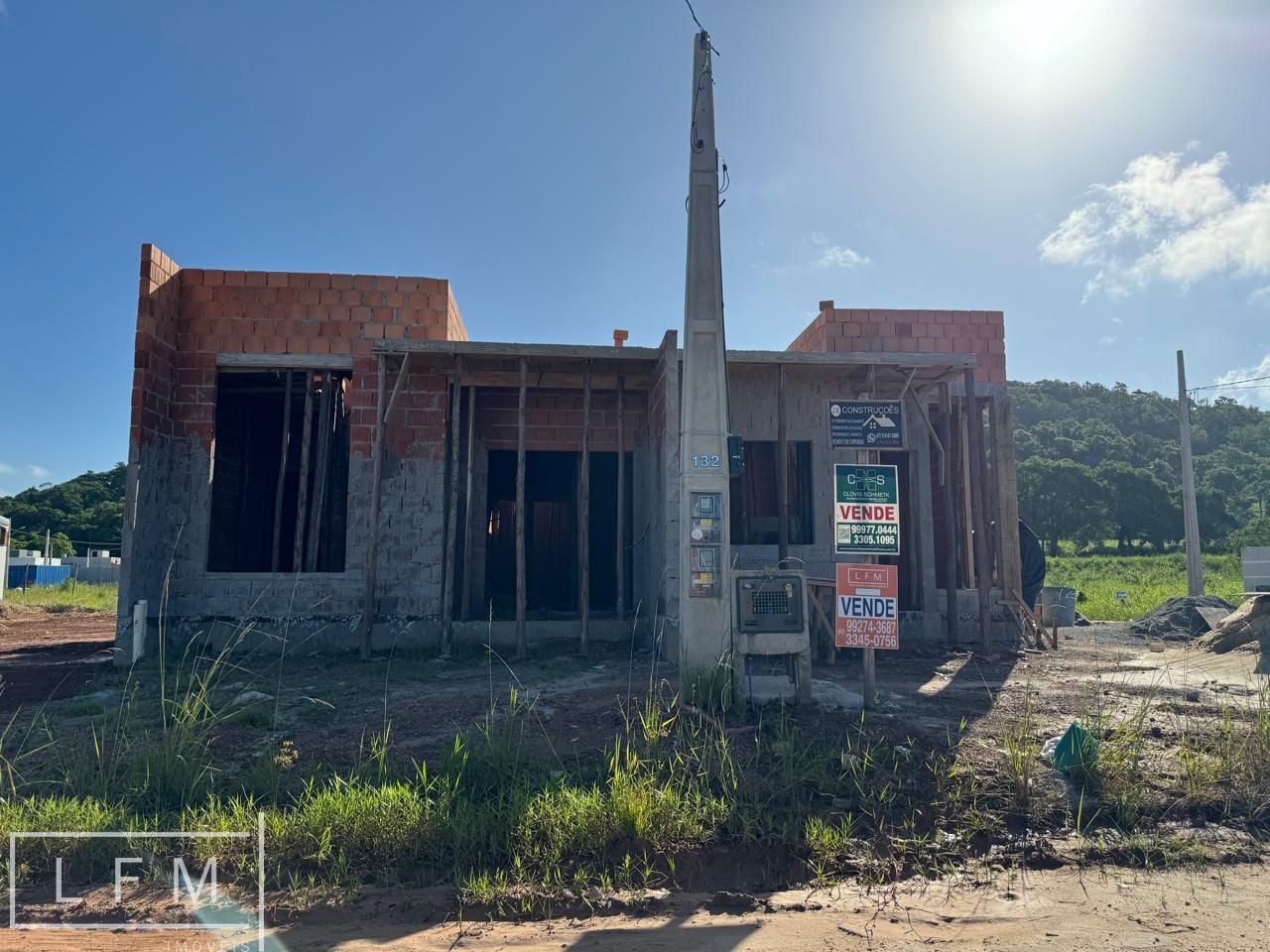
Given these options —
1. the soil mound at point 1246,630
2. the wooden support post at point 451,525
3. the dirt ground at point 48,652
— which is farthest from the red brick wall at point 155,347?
the soil mound at point 1246,630

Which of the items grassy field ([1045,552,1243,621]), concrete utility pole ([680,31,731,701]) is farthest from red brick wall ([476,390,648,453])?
grassy field ([1045,552,1243,621])

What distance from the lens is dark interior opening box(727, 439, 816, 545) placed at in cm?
1116

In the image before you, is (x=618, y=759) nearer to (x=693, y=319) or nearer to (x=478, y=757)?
(x=478, y=757)

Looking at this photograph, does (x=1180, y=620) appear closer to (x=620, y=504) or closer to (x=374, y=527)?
(x=620, y=504)

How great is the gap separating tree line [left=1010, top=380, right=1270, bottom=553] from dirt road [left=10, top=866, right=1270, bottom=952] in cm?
4357

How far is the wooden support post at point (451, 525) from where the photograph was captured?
10148 mm

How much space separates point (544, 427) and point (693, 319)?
541 cm

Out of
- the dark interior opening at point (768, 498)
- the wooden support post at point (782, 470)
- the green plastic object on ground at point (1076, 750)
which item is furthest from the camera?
the dark interior opening at point (768, 498)

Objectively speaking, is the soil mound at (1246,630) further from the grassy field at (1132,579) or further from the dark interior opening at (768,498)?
the grassy field at (1132,579)

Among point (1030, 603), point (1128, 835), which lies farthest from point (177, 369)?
point (1030, 603)

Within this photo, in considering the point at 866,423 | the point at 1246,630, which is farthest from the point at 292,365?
the point at 1246,630

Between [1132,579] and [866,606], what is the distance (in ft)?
105

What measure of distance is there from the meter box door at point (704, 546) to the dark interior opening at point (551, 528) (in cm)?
690

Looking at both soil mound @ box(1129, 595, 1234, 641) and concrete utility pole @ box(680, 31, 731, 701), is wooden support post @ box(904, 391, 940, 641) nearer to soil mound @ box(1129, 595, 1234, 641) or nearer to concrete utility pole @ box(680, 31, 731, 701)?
soil mound @ box(1129, 595, 1234, 641)
